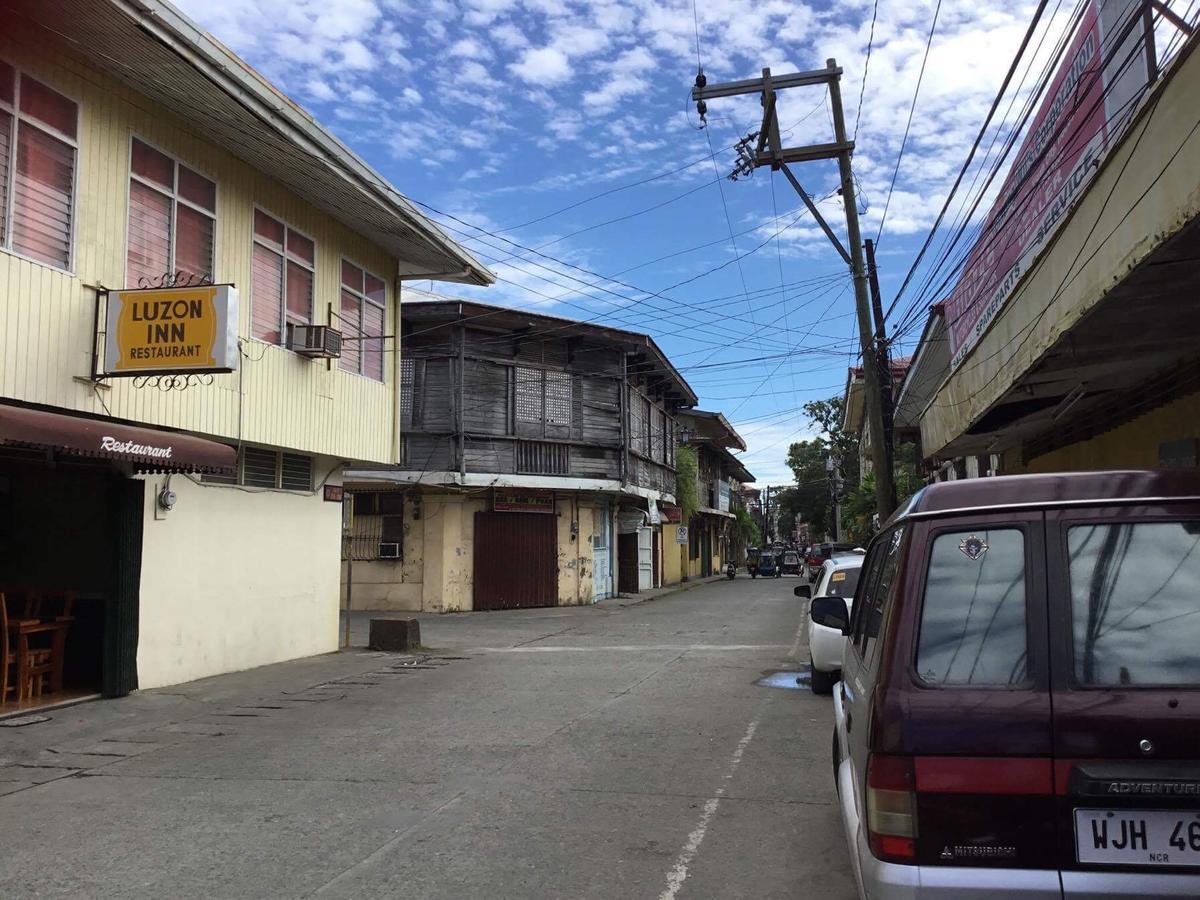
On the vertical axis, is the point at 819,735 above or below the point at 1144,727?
below

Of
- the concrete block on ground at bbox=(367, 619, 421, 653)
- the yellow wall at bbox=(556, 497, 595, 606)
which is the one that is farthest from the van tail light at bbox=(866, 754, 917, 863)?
the yellow wall at bbox=(556, 497, 595, 606)

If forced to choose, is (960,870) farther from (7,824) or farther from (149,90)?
(149,90)

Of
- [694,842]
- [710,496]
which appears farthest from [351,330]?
[710,496]

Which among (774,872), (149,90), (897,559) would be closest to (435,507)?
(149,90)

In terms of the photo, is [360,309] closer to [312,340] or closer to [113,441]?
[312,340]

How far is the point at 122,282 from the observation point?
9625mm

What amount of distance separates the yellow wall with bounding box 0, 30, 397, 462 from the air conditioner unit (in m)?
0.17

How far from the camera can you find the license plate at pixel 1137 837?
261 centimetres

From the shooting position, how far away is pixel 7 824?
5852 mm

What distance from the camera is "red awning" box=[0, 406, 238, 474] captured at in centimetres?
769

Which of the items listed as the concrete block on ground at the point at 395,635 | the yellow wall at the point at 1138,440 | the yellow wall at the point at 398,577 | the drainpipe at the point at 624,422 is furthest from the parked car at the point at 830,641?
the drainpipe at the point at 624,422

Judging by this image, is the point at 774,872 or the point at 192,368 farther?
the point at 192,368

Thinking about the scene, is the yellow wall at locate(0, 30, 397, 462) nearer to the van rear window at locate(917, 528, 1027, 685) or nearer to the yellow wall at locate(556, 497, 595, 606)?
the van rear window at locate(917, 528, 1027, 685)

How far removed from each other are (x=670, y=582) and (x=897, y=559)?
36520 mm
